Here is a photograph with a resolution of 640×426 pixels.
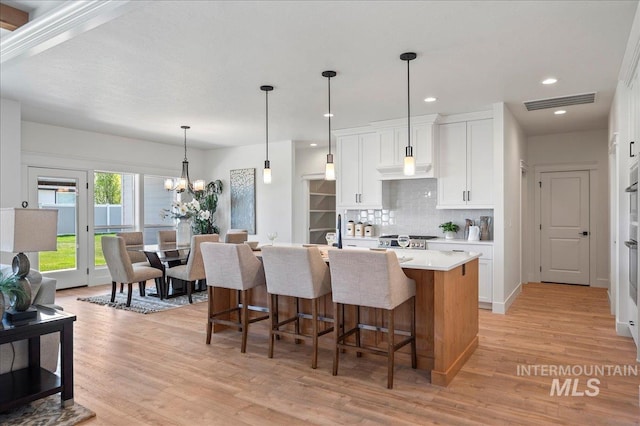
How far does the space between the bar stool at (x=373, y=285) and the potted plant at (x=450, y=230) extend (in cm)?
286

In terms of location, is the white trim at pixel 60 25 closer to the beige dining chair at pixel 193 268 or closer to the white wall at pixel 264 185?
the beige dining chair at pixel 193 268

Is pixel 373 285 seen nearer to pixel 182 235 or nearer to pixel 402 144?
pixel 402 144

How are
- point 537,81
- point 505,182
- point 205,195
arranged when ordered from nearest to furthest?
point 537,81 → point 505,182 → point 205,195

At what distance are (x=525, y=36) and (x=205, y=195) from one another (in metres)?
6.75

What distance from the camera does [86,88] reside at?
14.7 feet

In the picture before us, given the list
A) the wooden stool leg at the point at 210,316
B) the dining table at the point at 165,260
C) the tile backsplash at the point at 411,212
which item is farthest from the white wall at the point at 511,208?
the dining table at the point at 165,260

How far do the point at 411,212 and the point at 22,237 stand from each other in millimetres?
5034

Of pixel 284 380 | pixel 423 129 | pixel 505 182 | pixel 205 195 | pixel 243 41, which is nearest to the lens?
pixel 284 380

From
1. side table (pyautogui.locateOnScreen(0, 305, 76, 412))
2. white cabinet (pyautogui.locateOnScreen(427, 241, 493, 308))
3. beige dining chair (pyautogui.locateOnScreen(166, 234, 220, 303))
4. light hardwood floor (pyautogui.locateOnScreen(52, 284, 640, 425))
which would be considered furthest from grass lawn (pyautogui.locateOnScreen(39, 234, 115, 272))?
white cabinet (pyautogui.locateOnScreen(427, 241, 493, 308))

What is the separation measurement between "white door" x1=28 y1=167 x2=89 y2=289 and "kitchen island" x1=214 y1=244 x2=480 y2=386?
4.83 m

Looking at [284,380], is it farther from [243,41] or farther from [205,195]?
[205,195]

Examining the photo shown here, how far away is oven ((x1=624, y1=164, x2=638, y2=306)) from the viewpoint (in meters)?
3.35

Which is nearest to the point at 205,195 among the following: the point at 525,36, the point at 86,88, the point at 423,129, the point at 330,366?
the point at 86,88

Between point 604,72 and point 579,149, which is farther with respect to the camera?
point 579,149
